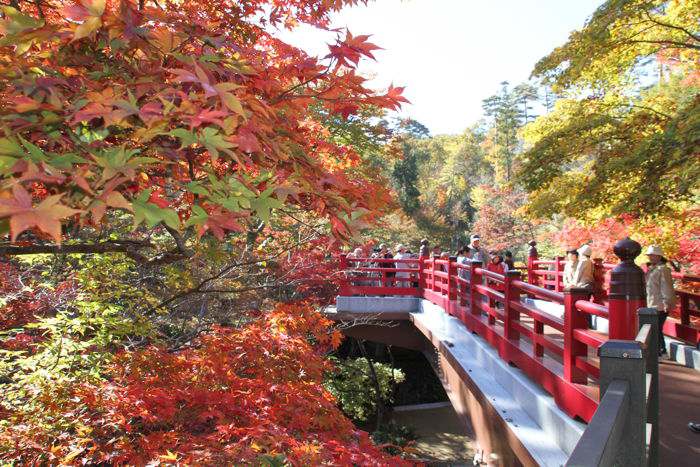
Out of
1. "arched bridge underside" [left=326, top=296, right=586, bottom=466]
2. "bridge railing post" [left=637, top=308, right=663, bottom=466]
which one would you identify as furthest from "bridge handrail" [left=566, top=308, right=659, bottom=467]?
"arched bridge underside" [left=326, top=296, right=586, bottom=466]

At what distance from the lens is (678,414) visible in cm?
459

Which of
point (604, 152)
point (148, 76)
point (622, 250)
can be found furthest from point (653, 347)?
point (604, 152)

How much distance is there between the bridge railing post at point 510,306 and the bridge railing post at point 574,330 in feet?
4.63

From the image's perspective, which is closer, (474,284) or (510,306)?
(510,306)

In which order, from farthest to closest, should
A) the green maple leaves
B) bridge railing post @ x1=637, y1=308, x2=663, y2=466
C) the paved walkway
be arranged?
1. the paved walkway
2. bridge railing post @ x1=637, y1=308, x2=663, y2=466
3. the green maple leaves

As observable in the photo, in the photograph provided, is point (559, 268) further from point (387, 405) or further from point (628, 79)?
point (387, 405)

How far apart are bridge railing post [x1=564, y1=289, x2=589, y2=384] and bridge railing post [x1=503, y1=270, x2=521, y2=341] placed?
1412 millimetres

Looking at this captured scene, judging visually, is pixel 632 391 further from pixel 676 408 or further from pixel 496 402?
pixel 676 408

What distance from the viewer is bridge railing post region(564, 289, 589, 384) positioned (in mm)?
3766

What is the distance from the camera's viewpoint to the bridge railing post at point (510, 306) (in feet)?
17.5

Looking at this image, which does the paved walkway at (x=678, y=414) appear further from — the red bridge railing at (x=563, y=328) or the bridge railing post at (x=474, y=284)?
the bridge railing post at (x=474, y=284)

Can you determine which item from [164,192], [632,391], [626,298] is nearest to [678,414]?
[626,298]

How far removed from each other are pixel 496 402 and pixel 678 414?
164 centimetres

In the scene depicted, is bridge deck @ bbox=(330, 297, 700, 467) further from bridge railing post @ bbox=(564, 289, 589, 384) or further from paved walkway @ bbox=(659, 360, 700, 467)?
bridge railing post @ bbox=(564, 289, 589, 384)
